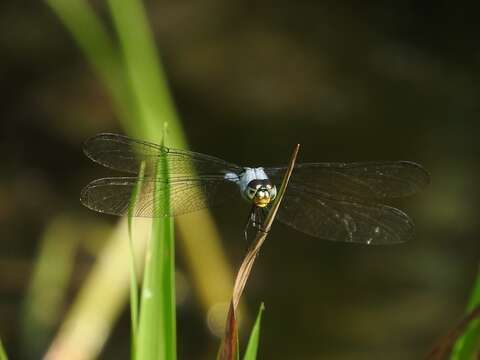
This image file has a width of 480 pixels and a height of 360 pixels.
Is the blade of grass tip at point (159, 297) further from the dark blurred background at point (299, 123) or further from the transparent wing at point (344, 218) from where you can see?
the dark blurred background at point (299, 123)

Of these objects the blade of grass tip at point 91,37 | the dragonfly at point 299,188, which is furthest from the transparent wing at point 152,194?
the blade of grass tip at point 91,37

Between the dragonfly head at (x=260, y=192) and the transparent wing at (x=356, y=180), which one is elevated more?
the transparent wing at (x=356, y=180)

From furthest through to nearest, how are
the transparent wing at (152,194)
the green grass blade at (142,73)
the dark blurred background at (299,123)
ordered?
the dark blurred background at (299,123) → the green grass blade at (142,73) → the transparent wing at (152,194)

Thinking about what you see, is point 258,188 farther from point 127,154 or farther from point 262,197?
point 127,154

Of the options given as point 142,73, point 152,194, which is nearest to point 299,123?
point 142,73

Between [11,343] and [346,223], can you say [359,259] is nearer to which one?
[11,343]

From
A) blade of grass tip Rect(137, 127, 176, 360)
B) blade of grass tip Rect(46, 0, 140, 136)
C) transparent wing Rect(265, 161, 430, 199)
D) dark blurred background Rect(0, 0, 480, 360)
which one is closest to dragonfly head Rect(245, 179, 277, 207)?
transparent wing Rect(265, 161, 430, 199)
